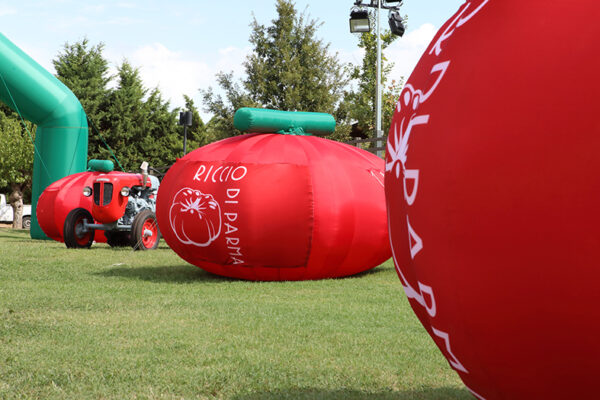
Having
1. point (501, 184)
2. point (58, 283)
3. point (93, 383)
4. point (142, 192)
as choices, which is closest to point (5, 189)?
point (142, 192)

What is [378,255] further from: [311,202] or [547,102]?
[547,102]

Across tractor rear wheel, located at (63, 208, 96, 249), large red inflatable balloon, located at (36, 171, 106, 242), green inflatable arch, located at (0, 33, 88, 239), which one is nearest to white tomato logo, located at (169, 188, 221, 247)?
tractor rear wheel, located at (63, 208, 96, 249)

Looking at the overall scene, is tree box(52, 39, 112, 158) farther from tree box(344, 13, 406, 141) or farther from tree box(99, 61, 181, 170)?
tree box(344, 13, 406, 141)

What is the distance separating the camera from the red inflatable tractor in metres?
14.1

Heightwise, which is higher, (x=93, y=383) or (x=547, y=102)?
(x=547, y=102)

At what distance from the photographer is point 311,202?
8477mm

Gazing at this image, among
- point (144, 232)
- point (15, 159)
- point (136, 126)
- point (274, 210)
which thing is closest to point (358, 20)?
point (144, 232)

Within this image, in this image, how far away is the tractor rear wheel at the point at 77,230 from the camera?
14.1 meters

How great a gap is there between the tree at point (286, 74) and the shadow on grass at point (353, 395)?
2495 centimetres

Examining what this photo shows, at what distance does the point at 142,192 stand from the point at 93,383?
426 inches

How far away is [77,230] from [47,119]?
4470 millimetres

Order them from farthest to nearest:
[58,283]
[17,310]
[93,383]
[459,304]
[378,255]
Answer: [378,255], [58,283], [17,310], [93,383], [459,304]

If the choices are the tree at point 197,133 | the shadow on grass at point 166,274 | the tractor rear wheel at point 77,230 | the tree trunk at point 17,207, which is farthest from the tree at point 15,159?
the shadow on grass at point 166,274

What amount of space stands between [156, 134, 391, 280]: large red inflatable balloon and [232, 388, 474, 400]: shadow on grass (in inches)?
170
